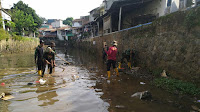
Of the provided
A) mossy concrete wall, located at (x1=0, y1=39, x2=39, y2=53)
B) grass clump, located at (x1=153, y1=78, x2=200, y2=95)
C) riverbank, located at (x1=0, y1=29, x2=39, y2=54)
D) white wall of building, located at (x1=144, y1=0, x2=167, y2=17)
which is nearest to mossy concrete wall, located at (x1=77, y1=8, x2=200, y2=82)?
grass clump, located at (x1=153, y1=78, x2=200, y2=95)

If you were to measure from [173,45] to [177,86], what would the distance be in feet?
6.29

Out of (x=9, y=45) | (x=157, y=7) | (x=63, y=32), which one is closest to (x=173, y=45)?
(x=157, y=7)

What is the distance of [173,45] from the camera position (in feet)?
19.4

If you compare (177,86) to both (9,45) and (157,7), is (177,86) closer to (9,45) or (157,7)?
(157,7)

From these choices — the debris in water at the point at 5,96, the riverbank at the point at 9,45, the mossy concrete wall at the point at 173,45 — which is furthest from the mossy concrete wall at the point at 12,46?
the mossy concrete wall at the point at 173,45

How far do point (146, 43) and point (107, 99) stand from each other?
4893mm

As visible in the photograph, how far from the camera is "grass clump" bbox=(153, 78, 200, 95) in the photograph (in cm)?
453

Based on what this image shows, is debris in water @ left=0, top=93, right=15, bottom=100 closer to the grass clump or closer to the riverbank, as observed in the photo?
the grass clump

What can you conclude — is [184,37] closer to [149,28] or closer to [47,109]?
[149,28]

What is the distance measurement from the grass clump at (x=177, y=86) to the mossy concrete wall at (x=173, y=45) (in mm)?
311

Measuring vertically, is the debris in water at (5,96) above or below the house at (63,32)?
below

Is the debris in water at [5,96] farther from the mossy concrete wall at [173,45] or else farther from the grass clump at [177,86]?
the mossy concrete wall at [173,45]

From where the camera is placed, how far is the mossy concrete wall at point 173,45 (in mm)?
4930

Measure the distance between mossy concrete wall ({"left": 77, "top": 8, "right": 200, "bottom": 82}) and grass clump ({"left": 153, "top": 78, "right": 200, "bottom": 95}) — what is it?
31cm
